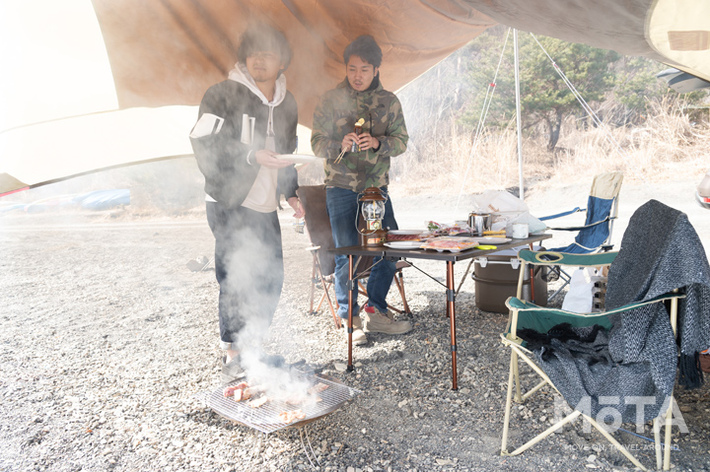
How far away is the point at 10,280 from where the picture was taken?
6.29 meters

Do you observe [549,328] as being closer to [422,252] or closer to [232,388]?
[422,252]

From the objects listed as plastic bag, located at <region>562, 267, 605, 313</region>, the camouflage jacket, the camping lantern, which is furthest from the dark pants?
plastic bag, located at <region>562, 267, 605, 313</region>

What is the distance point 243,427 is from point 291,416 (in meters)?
Answer: 0.40

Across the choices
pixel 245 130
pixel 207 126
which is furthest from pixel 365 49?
pixel 207 126

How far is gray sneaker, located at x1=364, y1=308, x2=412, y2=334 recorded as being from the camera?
2.89 metres

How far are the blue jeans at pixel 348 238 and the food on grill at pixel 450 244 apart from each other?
39 cm

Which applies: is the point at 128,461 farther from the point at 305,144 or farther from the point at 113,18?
the point at 305,144

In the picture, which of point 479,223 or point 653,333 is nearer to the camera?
point 653,333

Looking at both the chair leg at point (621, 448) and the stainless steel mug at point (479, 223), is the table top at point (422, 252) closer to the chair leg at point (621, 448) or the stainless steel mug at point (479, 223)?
the stainless steel mug at point (479, 223)

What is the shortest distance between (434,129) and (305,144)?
10835 mm

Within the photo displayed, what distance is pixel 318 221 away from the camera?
11.1ft

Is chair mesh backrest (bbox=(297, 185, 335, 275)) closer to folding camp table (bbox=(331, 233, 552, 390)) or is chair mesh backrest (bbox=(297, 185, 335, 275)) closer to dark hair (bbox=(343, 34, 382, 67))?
folding camp table (bbox=(331, 233, 552, 390))

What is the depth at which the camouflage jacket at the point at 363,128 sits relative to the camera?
267 centimetres

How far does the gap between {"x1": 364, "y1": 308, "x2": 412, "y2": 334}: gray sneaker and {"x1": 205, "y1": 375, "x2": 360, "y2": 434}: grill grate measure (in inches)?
41.1
